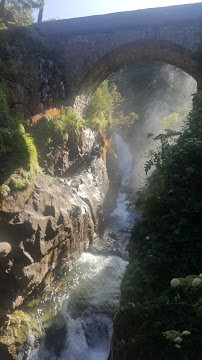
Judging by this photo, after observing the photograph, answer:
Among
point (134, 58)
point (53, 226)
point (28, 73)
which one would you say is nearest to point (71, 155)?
point (28, 73)

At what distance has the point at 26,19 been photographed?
2116 centimetres

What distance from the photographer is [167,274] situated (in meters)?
3.49

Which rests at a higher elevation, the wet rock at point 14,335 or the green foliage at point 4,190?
the green foliage at point 4,190

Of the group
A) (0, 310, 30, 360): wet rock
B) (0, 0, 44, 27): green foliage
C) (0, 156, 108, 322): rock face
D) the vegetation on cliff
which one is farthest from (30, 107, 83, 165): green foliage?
(0, 0, 44, 27): green foliage

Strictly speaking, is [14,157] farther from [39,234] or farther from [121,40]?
[121,40]

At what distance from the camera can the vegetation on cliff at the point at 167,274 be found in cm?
257

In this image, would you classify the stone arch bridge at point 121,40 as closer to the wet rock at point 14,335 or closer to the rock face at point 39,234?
the rock face at point 39,234

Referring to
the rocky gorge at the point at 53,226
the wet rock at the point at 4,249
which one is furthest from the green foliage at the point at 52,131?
the wet rock at the point at 4,249

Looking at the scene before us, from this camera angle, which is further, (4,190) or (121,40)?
(121,40)

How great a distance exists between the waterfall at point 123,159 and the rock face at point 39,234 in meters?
10.4

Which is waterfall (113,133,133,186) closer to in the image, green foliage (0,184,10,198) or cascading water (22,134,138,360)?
cascading water (22,134,138,360)

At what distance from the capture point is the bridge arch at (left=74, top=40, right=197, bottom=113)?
419 inches

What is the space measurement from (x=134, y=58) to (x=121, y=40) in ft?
4.35

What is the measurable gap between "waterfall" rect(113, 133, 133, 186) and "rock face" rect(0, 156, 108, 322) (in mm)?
10378
